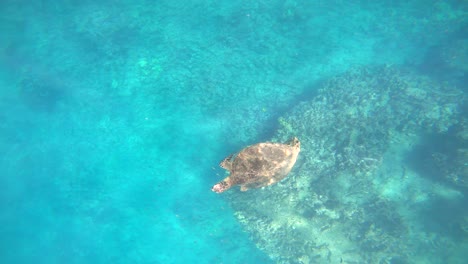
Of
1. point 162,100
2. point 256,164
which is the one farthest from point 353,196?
point 162,100

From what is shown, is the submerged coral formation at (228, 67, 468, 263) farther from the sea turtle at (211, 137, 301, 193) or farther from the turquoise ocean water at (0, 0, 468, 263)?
the sea turtle at (211, 137, 301, 193)

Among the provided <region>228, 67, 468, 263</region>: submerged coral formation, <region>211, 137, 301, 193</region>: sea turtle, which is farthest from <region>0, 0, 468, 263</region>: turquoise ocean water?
<region>211, 137, 301, 193</region>: sea turtle

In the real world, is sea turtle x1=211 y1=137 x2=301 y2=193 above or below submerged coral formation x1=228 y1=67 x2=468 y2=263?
above

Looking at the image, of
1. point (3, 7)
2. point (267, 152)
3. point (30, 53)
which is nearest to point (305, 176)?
point (267, 152)

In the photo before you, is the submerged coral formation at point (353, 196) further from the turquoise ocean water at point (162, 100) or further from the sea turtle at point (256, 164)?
the sea turtle at point (256, 164)

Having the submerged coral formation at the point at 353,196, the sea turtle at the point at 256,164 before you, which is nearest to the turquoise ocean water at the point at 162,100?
the submerged coral formation at the point at 353,196

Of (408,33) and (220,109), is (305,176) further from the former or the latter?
(408,33)

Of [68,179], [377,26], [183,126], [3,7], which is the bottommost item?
[68,179]
